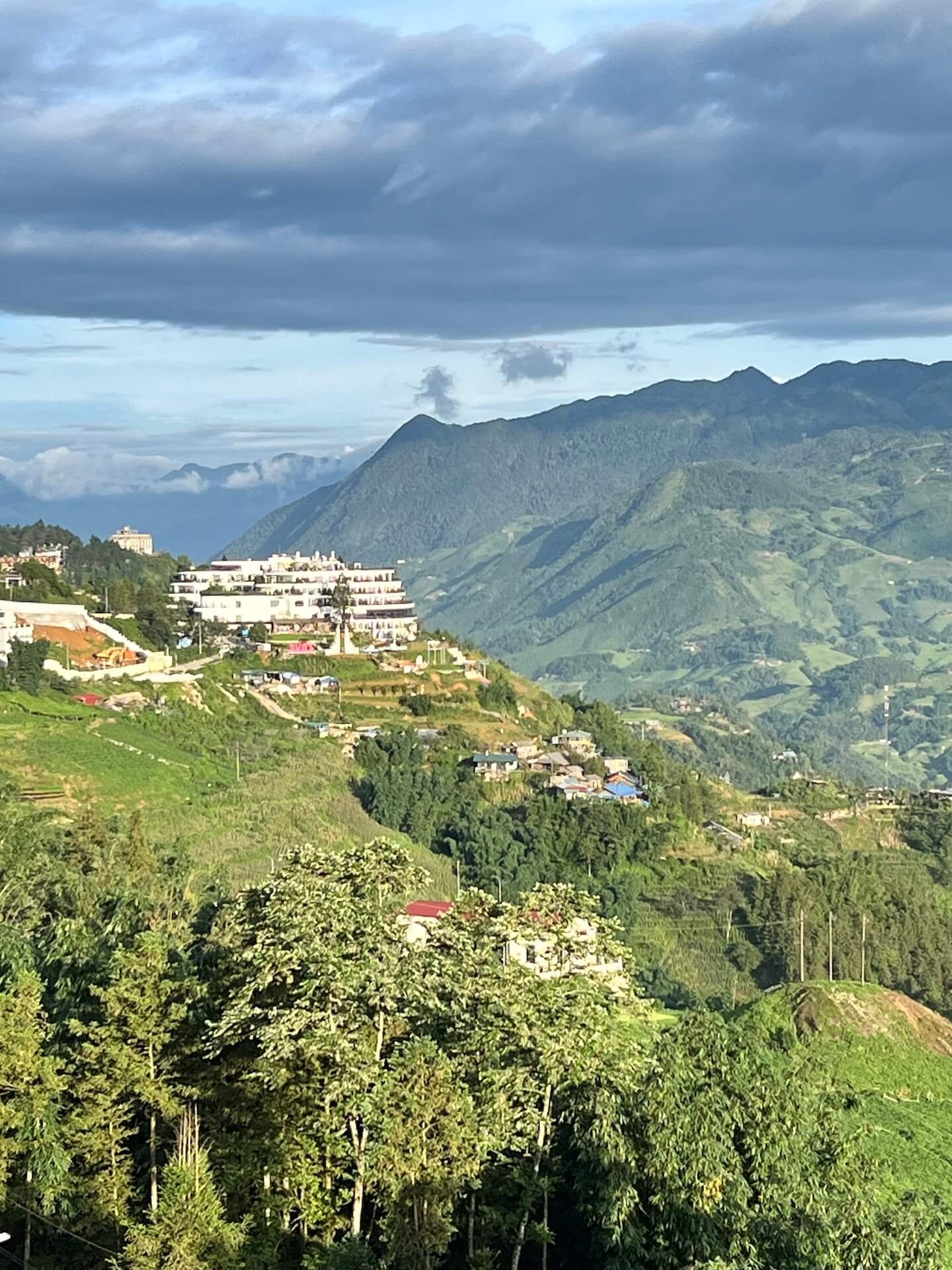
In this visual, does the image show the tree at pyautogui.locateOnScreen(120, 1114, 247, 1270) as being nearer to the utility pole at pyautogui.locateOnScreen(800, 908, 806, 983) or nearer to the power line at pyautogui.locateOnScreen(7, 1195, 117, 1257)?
the power line at pyautogui.locateOnScreen(7, 1195, 117, 1257)

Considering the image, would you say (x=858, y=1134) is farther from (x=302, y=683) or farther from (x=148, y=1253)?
(x=302, y=683)

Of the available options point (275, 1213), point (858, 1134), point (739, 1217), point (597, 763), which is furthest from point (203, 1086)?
point (597, 763)

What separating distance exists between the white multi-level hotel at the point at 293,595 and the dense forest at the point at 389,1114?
8678cm

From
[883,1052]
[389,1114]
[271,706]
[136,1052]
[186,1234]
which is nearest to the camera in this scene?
[186,1234]

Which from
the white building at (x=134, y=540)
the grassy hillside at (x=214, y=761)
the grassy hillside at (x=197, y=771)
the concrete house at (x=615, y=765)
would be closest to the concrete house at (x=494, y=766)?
the grassy hillside at (x=214, y=761)

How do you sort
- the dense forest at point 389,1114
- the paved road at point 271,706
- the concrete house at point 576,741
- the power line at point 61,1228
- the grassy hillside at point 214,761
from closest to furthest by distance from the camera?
1. the dense forest at point 389,1114
2. the power line at point 61,1228
3. the grassy hillside at point 214,761
4. the paved road at point 271,706
5. the concrete house at point 576,741

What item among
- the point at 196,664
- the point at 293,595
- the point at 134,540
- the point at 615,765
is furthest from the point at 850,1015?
the point at 134,540

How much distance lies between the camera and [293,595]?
119688 mm

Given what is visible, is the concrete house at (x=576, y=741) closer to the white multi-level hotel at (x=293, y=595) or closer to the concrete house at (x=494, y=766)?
the concrete house at (x=494, y=766)

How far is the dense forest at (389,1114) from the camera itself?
25234mm

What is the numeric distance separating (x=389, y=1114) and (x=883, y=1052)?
98.1 ft

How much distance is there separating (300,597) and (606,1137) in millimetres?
94197

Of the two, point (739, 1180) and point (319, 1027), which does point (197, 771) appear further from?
point (739, 1180)

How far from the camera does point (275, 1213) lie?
87.3 ft
